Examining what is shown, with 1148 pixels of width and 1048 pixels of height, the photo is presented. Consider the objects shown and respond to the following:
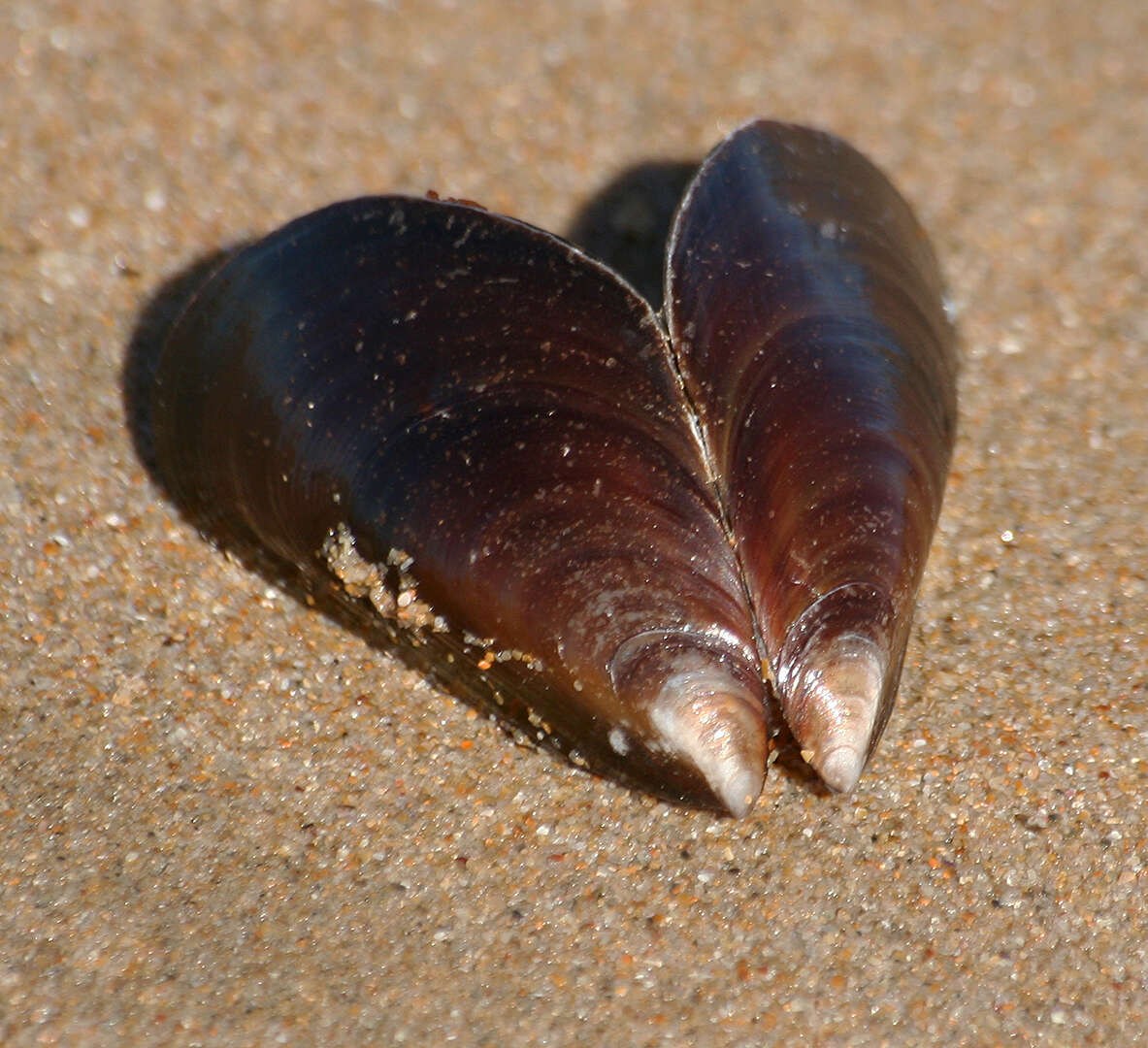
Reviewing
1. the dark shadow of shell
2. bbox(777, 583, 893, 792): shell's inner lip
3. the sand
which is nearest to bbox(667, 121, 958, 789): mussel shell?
bbox(777, 583, 893, 792): shell's inner lip

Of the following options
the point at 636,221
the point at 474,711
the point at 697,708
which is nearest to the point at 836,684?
the point at 697,708

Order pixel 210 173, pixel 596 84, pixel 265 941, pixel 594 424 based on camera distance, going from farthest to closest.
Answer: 1. pixel 596 84
2. pixel 210 173
3. pixel 594 424
4. pixel 265 941

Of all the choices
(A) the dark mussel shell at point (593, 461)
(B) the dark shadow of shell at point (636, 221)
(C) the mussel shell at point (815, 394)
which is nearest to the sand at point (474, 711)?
(B) the dark shadow of shell at point (636, 221)

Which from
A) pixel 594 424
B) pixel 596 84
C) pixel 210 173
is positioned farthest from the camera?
pixel 596 84

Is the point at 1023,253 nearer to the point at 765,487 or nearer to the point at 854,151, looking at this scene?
the point at 854,151

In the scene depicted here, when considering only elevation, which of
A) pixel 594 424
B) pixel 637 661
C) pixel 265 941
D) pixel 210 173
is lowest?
pixel 265 941

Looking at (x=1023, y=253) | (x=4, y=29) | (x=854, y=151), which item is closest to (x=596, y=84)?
(x=854, y=151)

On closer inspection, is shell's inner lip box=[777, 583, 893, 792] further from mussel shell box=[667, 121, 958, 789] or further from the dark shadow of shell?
the dark shadow of shell

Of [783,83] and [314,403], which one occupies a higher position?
[314,403]
